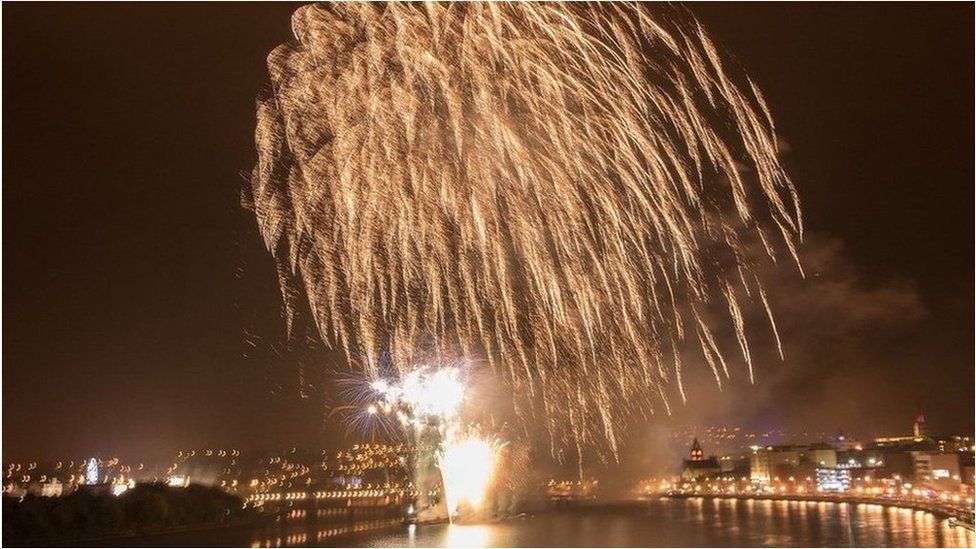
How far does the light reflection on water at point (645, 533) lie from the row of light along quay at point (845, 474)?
5206 mm

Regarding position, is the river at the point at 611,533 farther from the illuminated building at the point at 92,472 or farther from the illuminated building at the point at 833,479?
the illuminated building at the point at 833,479

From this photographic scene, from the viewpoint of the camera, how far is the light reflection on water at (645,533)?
1806cm

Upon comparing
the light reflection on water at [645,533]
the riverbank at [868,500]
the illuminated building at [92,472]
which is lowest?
the riverbank at [868,500]

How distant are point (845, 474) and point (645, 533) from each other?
35329mm

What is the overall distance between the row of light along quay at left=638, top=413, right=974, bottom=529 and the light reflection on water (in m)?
5.21

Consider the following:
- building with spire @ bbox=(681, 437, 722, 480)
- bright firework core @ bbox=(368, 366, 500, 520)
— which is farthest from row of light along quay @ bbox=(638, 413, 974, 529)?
bright firework core @ bbox=(368, 366, 500, 520)

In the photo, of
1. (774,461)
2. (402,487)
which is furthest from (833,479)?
(402,487)

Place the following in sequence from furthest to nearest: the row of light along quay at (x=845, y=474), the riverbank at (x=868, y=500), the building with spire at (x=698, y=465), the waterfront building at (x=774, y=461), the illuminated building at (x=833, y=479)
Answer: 1. the waterfront building at (x=774, y=461)
2. the building with spire at (x=698, y=465)
3. the illuminated building at (x=833, y=479)
4. the row of light along quay at (x=845, y=474)
5. the riverbank at (x=868, y=500)

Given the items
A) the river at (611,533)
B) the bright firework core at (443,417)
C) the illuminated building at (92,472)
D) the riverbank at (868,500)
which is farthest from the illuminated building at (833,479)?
the illuminated building at (92,472)

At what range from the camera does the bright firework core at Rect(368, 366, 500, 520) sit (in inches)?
635

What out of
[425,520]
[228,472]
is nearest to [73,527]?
[425,520]

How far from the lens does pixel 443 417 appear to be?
17.4 meters

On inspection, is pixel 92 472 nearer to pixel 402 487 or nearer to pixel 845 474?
pixel 402 487

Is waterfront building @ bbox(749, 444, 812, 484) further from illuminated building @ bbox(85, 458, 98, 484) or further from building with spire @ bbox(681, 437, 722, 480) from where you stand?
illuminated building @ bbox(85, 458, 98, 484)
